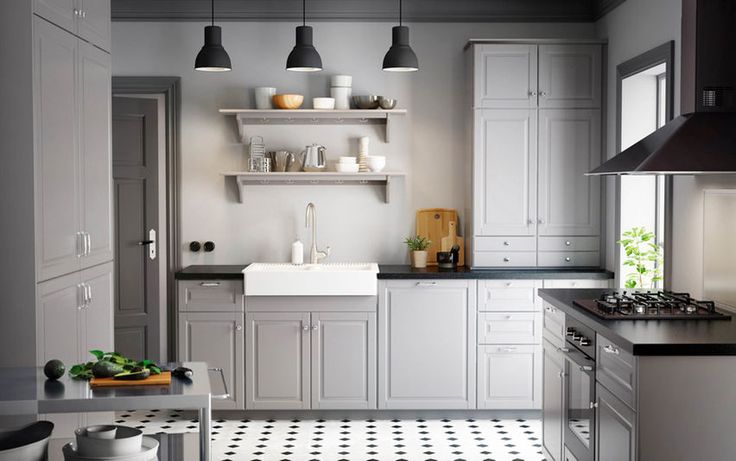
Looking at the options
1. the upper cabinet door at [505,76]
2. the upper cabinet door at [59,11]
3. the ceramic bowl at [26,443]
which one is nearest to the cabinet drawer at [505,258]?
the upper cabinet door at [505,76]

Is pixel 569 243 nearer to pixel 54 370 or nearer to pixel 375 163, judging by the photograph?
pixel 375 163

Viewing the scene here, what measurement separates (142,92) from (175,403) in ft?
13.5

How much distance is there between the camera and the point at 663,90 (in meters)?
5.44

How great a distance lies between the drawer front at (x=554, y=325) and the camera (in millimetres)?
4250

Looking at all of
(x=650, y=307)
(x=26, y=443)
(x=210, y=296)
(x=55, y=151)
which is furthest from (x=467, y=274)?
(x=26, y=443)

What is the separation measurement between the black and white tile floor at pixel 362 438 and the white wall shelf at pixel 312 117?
1942 millimetres

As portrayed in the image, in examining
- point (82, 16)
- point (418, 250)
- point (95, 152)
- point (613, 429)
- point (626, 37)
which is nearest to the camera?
point (613, 429)

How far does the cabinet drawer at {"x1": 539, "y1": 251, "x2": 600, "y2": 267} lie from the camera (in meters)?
5.95

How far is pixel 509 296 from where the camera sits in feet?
18.9

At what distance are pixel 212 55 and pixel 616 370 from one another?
3206 millimetres

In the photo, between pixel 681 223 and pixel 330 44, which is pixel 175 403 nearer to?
pixel 681 223

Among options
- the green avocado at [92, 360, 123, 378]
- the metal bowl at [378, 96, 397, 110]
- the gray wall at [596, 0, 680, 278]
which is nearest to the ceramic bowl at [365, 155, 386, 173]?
the metal bowl at [378, 96, 397, 110]

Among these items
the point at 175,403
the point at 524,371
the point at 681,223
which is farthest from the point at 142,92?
the point at 175,403

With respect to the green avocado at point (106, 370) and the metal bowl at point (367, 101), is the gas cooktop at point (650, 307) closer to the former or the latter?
the green avocado at point (106, 370)
